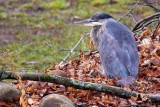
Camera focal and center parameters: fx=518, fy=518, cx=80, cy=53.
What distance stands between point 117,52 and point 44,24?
8008mm

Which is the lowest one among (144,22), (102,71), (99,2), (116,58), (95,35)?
(102,71)

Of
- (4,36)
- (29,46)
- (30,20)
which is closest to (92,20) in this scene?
(29,46)

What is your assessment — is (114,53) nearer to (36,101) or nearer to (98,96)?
(98,96)

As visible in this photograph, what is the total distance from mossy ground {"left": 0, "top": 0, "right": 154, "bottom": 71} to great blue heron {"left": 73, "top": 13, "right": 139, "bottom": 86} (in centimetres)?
399

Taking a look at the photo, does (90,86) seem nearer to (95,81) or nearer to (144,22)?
(95,81)

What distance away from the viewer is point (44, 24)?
43.1 ft

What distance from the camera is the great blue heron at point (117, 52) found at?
16.7ft

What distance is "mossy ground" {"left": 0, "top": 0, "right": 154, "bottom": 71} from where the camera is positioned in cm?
1036

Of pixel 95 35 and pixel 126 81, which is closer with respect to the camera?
pixel 126 81

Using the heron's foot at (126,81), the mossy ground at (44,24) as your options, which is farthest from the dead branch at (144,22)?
the mossy ground at (44,24)

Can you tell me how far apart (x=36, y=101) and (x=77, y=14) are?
938cm

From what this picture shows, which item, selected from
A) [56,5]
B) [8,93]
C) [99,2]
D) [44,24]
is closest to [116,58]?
[8,93]

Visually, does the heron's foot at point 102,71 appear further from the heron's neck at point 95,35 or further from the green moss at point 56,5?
the green moss at point 56,5

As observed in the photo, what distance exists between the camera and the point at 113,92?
14.3 feet
